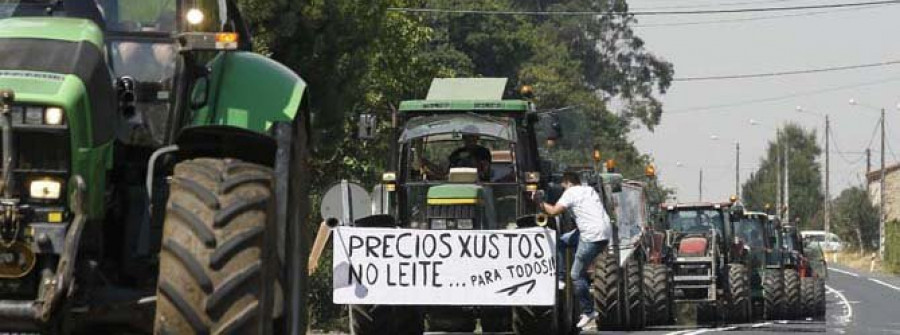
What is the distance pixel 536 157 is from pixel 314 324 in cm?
624

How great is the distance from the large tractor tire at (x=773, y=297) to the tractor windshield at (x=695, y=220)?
6.66 feet

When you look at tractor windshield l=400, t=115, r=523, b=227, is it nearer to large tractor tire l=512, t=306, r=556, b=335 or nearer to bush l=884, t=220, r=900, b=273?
large tractor tire l=512, t=306, r=556, b=335

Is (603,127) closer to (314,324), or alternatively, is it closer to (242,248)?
(314,324)

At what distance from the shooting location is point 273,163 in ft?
30.0

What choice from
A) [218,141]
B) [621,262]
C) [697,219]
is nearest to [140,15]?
[218,141]

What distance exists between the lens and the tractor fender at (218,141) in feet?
29.1

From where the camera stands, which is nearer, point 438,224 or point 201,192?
point 201,192

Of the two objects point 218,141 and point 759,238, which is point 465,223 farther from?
point 759,238

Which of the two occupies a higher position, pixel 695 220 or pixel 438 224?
pixel 438 224

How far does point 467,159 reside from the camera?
2006 cm

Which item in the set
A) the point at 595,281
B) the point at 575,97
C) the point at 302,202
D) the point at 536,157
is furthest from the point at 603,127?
the point at 302,202

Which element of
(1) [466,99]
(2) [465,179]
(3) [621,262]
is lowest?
(3) [621,262]

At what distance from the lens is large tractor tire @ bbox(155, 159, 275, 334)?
8.12 m

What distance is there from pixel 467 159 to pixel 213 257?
39.3 ft
